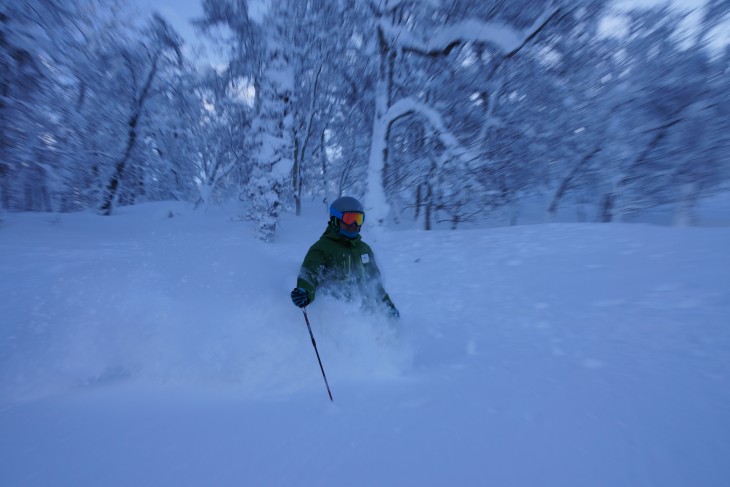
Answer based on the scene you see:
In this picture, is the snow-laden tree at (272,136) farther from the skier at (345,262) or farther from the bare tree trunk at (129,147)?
the bare tree trunk at (129,147)

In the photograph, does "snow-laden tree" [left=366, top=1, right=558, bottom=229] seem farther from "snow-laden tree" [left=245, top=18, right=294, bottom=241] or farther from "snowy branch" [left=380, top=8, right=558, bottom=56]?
"snow-laden tree" [left=245, top=18, right=294, bottom=241]

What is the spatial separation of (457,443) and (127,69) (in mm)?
14697

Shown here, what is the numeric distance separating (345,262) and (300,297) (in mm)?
668

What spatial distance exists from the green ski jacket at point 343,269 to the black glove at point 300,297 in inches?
8.2

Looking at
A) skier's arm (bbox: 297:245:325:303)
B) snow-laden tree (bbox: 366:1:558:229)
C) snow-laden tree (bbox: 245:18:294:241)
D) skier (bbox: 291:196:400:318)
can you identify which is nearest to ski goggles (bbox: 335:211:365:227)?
skier (bbox: 291:196:400:318)

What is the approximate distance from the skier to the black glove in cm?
17

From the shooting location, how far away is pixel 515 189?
10.2 metres

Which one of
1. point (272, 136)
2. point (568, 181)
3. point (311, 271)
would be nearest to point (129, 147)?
point (272, 136)

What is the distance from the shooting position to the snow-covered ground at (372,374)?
1.27 m

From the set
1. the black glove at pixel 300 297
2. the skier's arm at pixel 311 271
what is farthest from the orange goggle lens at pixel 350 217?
the black glove at pixel 300 297

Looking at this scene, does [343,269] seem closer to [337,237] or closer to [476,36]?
[337,237]

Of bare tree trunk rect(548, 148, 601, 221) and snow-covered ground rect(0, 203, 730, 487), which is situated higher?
bare tree trunk rect(548, 148, 601, 221)

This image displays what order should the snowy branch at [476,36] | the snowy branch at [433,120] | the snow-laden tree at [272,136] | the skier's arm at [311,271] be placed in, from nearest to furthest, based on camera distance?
the skier's arm at [311,271] < the snowy branch at [476,36] < the snowy branch at [433,120] < the snow-laden tree at [272,136]

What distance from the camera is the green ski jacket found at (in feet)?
9.20
